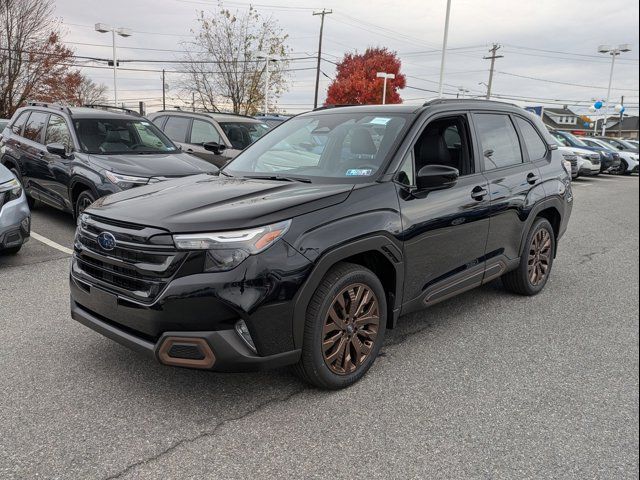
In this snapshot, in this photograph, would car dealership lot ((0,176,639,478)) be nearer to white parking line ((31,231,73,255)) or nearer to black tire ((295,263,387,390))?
black tire ((295,263,387,390))

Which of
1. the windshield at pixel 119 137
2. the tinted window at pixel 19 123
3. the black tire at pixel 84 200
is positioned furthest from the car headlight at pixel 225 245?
the tinted window at pixel 19 123

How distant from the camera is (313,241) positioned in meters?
2.92

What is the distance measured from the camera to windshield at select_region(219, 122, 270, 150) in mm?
9969

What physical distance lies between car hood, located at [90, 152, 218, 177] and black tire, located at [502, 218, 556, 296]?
3.60 metres

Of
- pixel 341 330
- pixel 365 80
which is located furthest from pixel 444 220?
→ pixel 365 80

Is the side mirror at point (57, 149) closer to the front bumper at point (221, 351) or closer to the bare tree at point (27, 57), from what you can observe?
the front bumper at point (221, 351)

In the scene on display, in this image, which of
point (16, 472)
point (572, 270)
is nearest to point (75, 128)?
point (16, 472)

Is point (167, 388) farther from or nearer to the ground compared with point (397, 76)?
nearer to the ground

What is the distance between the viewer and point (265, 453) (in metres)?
2.62

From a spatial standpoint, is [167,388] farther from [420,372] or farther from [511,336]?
[511,336]

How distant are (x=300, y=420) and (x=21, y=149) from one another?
7585mm

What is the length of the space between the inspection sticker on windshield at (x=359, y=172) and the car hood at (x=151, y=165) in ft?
10.3

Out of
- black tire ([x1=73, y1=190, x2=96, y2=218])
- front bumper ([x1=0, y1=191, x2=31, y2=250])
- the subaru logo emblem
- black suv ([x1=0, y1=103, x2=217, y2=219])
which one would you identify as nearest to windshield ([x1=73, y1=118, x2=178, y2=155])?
black suv ([x1=0, y1=103, x2=217, y2=219])

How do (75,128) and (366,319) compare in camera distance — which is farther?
(75,128)
